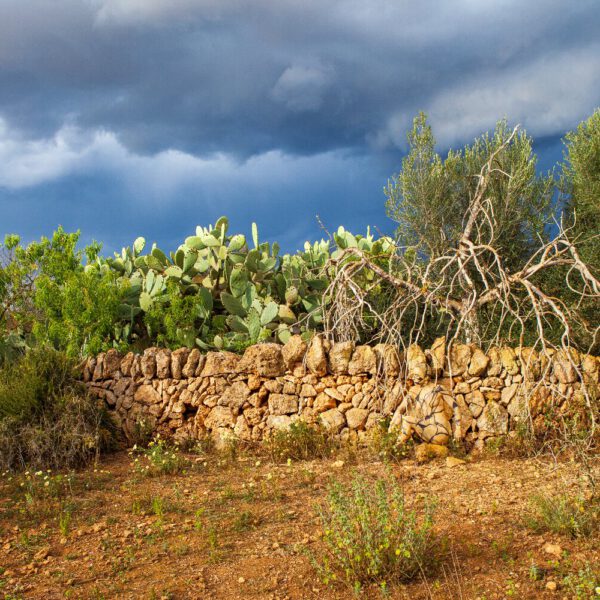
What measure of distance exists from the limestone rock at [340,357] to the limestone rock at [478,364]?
129 centimetres

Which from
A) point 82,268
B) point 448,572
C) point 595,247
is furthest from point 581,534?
point 82,268

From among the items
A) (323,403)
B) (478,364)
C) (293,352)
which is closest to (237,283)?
(293,352)

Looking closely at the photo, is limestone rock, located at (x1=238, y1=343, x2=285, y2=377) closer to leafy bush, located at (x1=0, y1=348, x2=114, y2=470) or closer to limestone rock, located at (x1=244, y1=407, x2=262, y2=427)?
limestone rock, located at (x1=244, y1=407, x2=262, y2=427)

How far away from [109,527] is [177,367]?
2.89 m

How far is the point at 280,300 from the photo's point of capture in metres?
10.1

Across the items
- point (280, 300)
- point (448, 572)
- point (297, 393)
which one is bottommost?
point (448, 572)

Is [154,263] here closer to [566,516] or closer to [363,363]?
[363,363]

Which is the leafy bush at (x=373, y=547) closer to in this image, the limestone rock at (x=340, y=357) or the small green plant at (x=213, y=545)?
the small green plant at (x=213, y=545)

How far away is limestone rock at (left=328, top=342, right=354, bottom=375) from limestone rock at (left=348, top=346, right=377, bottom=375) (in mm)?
56

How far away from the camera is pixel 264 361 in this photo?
7695mm

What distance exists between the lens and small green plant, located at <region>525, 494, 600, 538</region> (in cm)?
457

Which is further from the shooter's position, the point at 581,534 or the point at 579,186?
the point at 579,186

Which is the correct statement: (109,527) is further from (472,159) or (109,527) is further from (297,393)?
(472,159)

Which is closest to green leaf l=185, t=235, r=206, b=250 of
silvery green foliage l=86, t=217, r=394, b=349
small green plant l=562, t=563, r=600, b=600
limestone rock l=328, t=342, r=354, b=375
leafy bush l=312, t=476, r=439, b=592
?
silvery green foliage l=86, t=217, r=394, b=349
